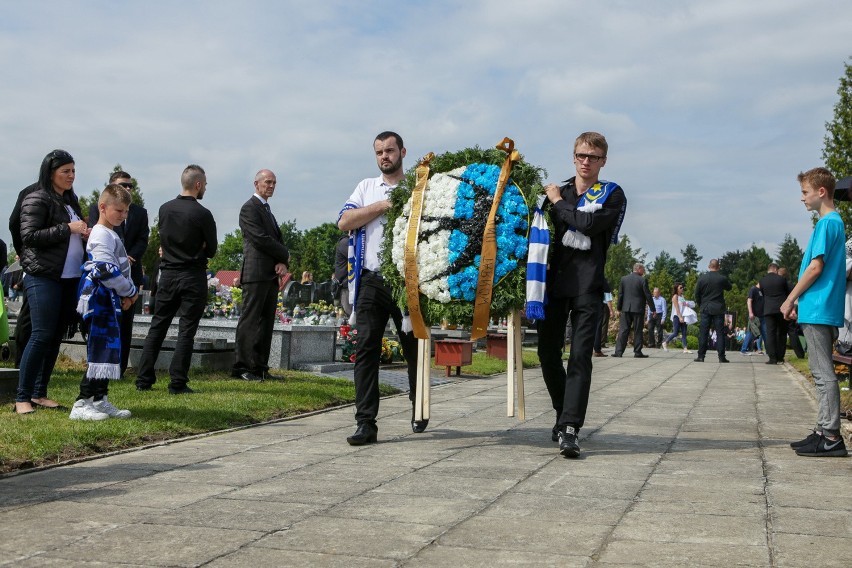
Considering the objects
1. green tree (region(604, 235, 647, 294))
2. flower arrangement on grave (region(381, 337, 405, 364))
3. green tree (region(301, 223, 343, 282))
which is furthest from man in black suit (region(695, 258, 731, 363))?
green tree (region(301, 223, 343, 282))

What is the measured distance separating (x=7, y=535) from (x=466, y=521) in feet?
6.17

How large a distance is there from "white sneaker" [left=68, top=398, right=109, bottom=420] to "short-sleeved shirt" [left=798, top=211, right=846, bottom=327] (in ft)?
16.2

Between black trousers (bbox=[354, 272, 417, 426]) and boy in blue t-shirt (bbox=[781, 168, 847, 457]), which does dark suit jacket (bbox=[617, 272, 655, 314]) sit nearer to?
boy in blue t-shirt (bbox=[781, 168, 847, 457])

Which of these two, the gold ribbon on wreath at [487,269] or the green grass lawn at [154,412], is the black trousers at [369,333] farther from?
the green grass lawn at [154,412]

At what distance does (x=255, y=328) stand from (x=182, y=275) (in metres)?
1.43

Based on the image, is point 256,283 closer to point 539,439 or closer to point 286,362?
point 286,362

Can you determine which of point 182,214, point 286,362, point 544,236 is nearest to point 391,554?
point 544,236

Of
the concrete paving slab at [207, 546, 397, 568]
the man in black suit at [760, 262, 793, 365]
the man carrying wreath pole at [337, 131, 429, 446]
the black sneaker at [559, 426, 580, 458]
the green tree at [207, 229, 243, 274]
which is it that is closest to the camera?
the concrete paving slab at [207, 546, 397, 568]

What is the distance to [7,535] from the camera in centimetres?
385

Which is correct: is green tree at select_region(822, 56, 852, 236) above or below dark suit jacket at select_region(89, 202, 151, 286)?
above

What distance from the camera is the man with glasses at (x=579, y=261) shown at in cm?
636

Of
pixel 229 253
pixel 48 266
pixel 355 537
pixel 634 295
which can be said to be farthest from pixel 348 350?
pixel 229 253

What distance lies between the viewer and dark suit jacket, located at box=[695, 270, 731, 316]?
19.8 metres

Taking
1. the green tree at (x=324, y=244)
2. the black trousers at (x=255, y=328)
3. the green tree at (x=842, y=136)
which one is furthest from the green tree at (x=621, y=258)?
the black trousers at (x=255, y=328)
